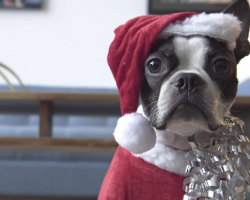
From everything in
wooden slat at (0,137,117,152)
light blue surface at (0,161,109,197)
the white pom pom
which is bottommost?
light blue surface at (0,161,109,197)

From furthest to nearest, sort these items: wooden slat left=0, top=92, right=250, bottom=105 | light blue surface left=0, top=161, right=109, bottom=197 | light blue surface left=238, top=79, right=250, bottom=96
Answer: light blue surface left=238, top=79, right=250, bottom=96
light blue surface left=0, top=161, right=109, bottom=197
wooden slat left=0, top=92, right=250, bottom=105

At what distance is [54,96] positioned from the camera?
102cm

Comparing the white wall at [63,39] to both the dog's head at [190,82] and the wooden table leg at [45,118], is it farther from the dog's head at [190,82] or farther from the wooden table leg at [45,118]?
the dog's head at [190,82]

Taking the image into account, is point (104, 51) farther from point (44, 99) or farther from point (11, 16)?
point (44, 99)

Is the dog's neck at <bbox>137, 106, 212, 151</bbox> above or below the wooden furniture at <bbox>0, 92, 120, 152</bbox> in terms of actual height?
above

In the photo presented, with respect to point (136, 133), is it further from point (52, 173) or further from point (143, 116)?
point (52, 173)

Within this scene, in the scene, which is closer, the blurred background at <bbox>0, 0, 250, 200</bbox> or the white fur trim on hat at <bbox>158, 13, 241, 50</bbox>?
the white fur trim on hat at <bbox>158, 13, 241, 50</bbox>

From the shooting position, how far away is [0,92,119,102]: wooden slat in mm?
1021

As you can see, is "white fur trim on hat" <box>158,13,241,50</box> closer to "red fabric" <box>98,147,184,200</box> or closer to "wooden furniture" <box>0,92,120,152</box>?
"red fabric" <box>98,147,184,200</box>

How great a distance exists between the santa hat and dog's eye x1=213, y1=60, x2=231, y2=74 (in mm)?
44

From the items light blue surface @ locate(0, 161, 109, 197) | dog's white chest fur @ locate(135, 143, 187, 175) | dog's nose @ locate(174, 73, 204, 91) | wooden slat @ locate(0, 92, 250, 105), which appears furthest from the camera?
light blue surface @ locate(0, 161, 109, 197)

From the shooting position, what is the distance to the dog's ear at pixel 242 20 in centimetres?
66

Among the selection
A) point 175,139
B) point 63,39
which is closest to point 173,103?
point 175,139

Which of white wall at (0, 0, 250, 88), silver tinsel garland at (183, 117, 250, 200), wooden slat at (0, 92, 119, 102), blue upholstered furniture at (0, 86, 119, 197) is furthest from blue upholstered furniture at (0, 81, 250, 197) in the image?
white wall at (0, 0, 250, 88)
